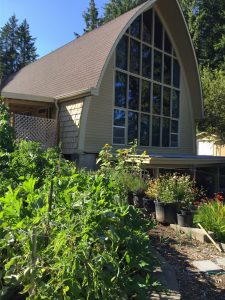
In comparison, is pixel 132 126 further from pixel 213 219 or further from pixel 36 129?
pixel 213 219

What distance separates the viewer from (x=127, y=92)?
14.4 metres

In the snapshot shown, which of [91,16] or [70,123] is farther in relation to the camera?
[91,16]

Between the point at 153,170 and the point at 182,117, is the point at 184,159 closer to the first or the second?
the point at 153,170

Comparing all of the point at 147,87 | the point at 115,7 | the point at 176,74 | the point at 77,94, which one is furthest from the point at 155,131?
the point at 115,7

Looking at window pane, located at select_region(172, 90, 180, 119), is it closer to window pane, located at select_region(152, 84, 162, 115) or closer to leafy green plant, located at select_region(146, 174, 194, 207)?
window pane, located at select_region(152, 84, 162, 115)

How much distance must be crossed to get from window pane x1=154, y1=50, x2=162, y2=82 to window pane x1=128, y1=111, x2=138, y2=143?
7.28 feet

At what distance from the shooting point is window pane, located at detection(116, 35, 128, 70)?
14004 mm

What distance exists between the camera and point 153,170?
43.1 ft

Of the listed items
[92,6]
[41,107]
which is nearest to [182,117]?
[41,107]

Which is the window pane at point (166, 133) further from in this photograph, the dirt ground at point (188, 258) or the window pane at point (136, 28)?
the dirt ground at point (188, 258)

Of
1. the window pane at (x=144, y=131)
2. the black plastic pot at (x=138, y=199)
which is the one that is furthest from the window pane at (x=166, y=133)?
the black plastic pot at (x=138, y=199)

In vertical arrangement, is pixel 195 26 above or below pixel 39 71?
above

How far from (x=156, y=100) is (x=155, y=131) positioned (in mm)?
1296

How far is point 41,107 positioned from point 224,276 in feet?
36.9
